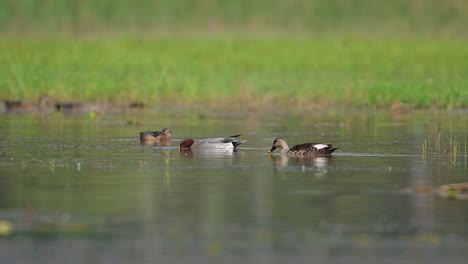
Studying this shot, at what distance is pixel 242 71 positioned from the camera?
48.9m

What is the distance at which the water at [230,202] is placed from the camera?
37.5 feet

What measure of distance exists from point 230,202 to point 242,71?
114 ft

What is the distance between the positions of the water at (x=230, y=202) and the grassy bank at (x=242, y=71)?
35.6ft

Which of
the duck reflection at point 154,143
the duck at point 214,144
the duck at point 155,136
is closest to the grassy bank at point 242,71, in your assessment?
the duck at point 155,136

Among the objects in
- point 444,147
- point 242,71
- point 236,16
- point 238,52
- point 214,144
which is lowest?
point 444,147

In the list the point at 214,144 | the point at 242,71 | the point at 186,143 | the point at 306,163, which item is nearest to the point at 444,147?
the point at 306,163

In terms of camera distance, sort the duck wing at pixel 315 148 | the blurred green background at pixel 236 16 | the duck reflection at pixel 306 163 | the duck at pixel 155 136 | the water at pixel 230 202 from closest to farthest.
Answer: the water at pixel 230 202 < the duck reflection at pixel 306 163 < the duck wing at pixel 315 148 < the duck at pixel 155 136 < the blurred green background at pixel 236 16

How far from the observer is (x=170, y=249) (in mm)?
11469

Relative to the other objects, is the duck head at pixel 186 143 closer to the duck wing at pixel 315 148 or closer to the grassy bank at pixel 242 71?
the duck wing at pixel 315 148

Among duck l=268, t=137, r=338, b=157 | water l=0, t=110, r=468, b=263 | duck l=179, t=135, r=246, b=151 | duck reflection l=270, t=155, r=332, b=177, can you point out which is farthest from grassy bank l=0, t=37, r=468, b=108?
duck reflection l=270, t=155, r=332, b=177

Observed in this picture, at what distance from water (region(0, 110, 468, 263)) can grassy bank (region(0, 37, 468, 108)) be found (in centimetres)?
1084

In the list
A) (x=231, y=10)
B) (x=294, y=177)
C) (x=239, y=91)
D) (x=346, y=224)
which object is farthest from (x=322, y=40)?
(x=346, y=224)

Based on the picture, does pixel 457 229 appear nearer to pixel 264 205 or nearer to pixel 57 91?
pixel 264 205

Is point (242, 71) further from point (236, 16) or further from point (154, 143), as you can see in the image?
point (236, 16)
